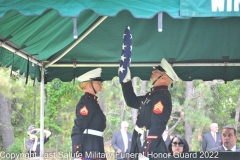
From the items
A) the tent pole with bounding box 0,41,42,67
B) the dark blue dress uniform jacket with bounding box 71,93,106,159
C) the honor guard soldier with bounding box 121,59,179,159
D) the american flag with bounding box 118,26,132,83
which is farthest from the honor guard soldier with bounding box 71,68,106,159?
the tent pole with bounding box 0,41,42,67

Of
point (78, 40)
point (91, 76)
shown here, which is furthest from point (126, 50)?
point (78, 40)

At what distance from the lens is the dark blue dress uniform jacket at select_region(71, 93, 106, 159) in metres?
6.21

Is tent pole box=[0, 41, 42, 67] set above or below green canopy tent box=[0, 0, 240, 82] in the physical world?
below

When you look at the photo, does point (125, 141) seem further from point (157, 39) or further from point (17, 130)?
point (17, 130)

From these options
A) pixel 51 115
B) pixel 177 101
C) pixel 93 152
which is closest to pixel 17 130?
pixel 51 115

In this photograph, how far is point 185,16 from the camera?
430 cm

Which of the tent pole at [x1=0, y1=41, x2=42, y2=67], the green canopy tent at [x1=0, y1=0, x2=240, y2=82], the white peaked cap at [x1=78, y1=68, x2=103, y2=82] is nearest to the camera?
the tent pole at [x1=0, y1=41, x2=42, y2=67]

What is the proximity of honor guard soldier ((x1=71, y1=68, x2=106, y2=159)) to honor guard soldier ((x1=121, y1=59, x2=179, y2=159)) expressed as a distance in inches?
16.3

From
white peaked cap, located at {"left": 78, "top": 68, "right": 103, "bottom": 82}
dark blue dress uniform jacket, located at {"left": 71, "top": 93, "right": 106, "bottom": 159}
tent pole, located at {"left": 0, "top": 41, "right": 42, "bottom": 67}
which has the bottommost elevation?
dark blue dress uniform jacket, located at {"left": 71, "top": 93, "right": 106, "bottom": 159}

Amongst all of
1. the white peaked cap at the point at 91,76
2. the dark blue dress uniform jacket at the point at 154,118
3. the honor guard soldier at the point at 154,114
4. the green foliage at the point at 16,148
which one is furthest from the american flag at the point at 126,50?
the green foliage at the point at 16,148

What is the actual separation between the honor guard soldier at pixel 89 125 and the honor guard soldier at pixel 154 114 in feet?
1.36

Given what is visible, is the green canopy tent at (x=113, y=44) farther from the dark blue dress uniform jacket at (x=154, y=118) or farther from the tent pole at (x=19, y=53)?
the dark blue dress uniform jacket at (x=154, y=118)

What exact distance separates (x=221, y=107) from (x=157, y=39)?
13089mm

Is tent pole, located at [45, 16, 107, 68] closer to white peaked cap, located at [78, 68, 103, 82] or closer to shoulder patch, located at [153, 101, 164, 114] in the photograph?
white peaked cap, located at [78, 68, 103, 82]
